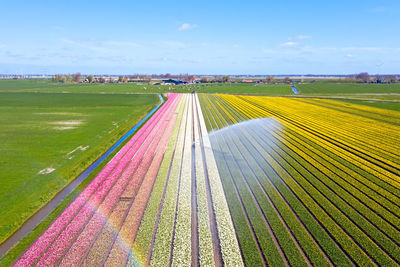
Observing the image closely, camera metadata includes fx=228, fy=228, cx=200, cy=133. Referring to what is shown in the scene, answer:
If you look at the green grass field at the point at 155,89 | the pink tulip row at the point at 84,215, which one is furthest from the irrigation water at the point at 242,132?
the green grass field at the point at 155,89

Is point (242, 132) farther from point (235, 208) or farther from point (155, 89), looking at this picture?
point (155, 89)

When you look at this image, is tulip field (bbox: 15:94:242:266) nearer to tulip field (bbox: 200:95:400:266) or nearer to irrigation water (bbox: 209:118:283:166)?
tulip field (bbox: 200:95:400:266)

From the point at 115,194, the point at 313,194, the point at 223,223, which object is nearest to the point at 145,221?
the point at 115,194

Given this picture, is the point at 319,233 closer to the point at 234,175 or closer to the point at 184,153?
the point at 234,175

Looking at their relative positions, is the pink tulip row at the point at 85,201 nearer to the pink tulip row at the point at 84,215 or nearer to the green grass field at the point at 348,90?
the pink tulip row at the point at 84,215

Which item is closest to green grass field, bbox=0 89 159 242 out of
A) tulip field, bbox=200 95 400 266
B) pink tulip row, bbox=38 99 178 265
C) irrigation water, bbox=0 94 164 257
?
irrigation water, bbox=0 94 164 257

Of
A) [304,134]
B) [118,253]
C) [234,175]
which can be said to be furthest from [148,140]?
[304,134]
